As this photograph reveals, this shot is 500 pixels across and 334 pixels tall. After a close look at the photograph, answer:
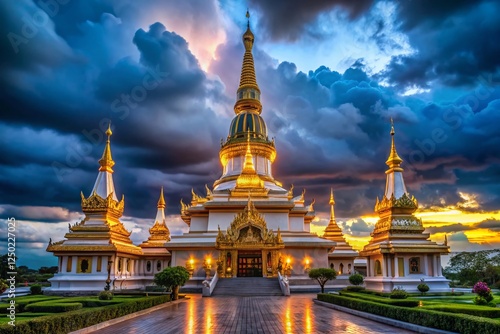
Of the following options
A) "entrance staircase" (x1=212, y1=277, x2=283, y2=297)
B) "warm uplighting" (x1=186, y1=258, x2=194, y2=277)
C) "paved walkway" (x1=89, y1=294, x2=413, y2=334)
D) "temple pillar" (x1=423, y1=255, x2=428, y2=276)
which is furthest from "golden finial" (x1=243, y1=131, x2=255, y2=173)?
"paved walkway" (x1=89, y1=294, x2=413, y2=334)

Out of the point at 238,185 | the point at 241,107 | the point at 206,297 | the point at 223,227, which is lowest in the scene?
the point at 206,297

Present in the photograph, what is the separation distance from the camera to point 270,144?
174ft

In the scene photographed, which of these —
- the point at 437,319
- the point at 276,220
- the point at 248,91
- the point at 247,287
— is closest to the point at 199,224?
the point at 276,220

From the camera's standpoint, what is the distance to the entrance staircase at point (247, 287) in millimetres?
31953

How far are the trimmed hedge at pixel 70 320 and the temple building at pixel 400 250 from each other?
74.9 ft

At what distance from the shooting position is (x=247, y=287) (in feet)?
109

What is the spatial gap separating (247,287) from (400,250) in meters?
12.5

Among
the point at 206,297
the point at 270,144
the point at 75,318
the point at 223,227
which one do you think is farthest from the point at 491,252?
the point at 75,318

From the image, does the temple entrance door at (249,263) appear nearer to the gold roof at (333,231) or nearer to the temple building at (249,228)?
the temple building at (249,228)

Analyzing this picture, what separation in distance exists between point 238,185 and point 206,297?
17219 millimetres

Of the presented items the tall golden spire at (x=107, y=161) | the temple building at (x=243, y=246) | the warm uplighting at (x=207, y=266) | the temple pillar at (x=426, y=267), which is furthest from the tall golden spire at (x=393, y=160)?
the tall golden spire at (x=107, y=161)

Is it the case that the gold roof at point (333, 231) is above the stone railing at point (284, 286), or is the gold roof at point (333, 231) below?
above

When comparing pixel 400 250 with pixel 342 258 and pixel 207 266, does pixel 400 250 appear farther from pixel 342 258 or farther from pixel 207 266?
pixel 207 266

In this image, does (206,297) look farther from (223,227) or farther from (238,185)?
(238,185)
